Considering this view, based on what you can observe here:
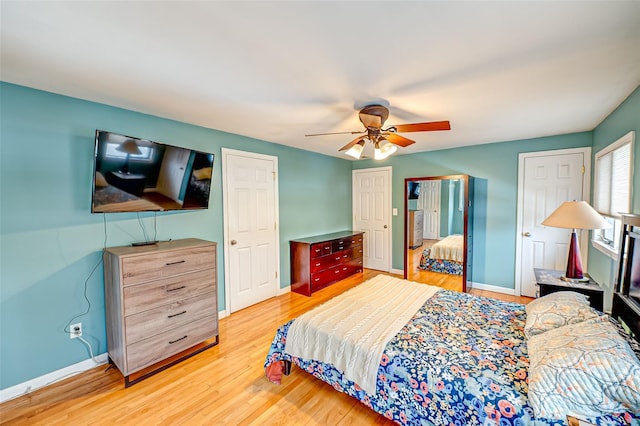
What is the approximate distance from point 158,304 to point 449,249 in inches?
147

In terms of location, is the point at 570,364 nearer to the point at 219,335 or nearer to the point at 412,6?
the point at 412,6

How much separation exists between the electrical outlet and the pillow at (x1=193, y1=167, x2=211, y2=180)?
5.33ft

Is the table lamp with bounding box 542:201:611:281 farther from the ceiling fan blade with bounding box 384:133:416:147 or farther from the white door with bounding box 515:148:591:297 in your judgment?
the ceiling fan blade with bounding box 384:133:416:147

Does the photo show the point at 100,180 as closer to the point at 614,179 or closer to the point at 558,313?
the point at 558,313

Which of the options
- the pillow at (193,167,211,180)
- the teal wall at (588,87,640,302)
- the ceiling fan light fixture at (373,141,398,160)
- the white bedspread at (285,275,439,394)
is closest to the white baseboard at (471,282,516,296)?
the teal wall at (588,87,640,302)

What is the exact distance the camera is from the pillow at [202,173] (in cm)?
277

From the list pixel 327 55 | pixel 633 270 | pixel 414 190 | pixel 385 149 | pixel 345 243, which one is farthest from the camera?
pixel 345 243

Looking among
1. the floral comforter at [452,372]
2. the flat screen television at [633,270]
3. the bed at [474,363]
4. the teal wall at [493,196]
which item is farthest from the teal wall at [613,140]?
the floral comforter at [452,372]

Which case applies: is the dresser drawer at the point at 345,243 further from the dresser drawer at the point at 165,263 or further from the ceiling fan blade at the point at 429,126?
the ceiling fan blade at the point at 429,126

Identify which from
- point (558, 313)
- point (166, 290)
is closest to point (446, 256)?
point (558, 313)

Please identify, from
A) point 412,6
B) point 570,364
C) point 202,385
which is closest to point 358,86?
point 412,6

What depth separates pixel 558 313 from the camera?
1732 millimetres

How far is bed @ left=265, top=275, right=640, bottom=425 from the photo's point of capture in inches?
46.5

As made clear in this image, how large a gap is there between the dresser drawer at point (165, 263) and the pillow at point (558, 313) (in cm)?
264
